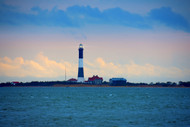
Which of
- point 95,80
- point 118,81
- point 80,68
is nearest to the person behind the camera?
point 80,68

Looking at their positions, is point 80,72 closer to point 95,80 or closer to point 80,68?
point 80,68

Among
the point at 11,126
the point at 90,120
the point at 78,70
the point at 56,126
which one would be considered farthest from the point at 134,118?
the point at 78,70

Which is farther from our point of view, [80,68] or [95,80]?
[95,80]

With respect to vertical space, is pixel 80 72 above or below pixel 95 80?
above

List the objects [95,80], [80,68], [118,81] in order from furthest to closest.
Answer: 1. [95,80]
2. [118,81]
3. [80,68]

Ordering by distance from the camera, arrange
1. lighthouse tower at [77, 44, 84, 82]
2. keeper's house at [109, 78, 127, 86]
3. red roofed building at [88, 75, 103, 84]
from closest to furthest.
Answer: lighthouse tower at [77, 44, 84, 82], keeper's house at [109, 78, 127, 86], red roofed building at [88, 75, 103, 84]

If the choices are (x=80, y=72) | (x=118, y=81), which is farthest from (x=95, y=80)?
(x=80, y=72)

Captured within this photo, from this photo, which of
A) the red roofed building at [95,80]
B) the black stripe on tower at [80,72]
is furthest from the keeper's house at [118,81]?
the black stripe on tower at [80,72]

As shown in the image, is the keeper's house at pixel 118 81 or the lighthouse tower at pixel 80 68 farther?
the keeper's house at pixel 118 81

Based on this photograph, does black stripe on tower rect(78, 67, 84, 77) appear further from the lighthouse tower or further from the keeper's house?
the keeper's house

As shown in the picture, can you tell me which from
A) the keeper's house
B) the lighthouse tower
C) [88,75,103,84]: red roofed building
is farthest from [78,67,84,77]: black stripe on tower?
[88,75,103,84]: red roofed building

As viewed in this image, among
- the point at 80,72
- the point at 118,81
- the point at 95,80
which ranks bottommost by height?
the point at 118,81

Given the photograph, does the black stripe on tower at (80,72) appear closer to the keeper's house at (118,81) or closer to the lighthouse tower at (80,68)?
the lighthouse tower at (80,68)

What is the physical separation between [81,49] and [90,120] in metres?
106
